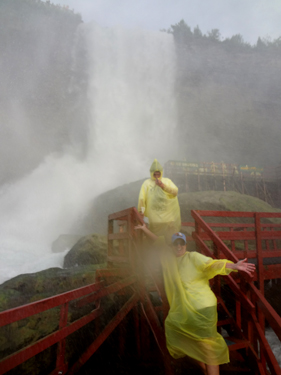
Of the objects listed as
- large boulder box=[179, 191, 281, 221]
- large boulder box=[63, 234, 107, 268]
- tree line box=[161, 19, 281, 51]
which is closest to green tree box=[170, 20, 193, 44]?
tree line box=[161, 19, 281, 51]

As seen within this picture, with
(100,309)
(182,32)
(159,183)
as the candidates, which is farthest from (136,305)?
(182,32)

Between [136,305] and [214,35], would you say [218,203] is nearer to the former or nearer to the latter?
[136,305]

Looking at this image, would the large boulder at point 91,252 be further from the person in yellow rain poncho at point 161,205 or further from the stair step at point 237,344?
the stair step at point 237,344

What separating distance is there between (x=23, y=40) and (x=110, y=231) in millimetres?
65126

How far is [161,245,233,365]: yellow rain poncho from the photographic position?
2137 millimetres

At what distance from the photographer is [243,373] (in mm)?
3227

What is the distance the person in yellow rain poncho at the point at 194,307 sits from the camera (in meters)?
2.14

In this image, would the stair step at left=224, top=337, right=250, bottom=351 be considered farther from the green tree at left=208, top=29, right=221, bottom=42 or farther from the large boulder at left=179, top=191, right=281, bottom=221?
the green tree at left=208, top=29, right=221, bottom=42

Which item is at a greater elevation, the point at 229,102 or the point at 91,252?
the point at 229,102

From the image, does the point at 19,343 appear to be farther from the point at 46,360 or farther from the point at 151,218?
the point at 151,218

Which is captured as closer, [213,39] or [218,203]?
[218,203]

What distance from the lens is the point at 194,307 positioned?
2.19 meters

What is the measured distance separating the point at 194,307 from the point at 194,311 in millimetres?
38

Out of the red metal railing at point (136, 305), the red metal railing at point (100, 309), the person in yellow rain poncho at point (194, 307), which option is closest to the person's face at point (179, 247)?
the person in yellow rain poncho at point (194, 307)
